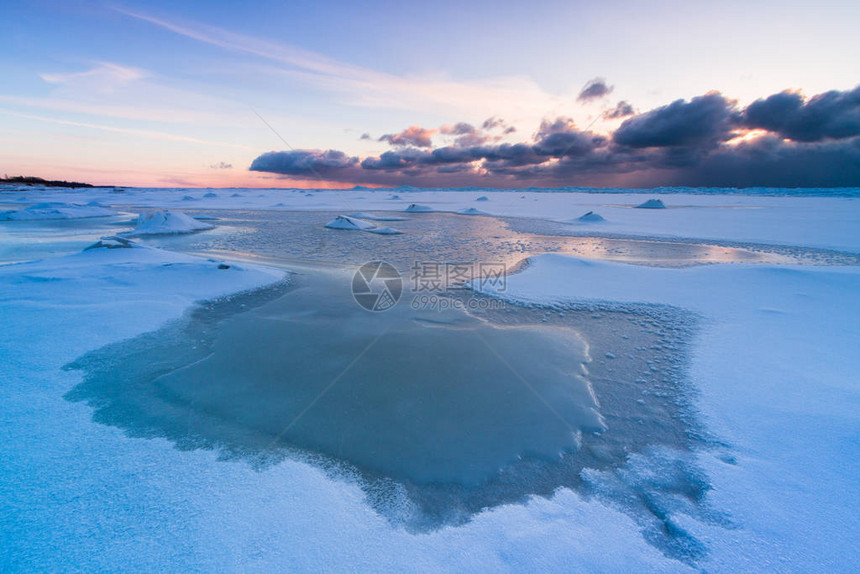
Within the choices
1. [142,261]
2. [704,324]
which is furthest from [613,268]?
[142,261]

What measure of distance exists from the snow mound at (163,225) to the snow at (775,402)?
11.9 metres

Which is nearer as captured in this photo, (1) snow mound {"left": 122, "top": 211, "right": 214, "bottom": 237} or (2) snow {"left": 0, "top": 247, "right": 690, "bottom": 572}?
(2) snow {"left": 0, "top": 247, "right": 690, "bottom": 572}

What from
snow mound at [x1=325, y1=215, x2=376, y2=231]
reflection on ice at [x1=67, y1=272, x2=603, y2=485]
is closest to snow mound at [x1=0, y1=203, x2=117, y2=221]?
snow mound at [x1=325, y1=215, x2=376, y2=231]

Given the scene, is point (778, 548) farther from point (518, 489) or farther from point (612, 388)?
point (612, 388)

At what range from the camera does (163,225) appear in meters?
11.8

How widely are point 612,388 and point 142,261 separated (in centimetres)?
664

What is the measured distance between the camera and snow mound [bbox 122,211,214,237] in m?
11.5

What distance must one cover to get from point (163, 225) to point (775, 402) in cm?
1499

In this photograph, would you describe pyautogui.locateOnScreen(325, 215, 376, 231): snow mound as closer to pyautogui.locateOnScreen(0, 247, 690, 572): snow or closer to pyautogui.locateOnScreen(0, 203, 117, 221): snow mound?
pyautogui.locateOnScreen(0, 247, 690, 572): snow

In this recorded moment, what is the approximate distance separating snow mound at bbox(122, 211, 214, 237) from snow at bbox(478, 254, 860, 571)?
11931 mm

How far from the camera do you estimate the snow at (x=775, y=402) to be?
4.95 feet

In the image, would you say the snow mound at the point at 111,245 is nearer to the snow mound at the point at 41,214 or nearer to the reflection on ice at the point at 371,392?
the reflection on ice at the point at 371,392

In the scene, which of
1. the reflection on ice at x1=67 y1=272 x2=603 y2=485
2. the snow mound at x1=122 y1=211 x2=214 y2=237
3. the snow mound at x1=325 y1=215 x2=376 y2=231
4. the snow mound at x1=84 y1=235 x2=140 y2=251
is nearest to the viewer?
the reflection on ice at x1=67 y1=272 x2=603 y2=485

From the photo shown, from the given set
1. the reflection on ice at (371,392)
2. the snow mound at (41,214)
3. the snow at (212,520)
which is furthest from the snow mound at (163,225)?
the snow at (212,520)
